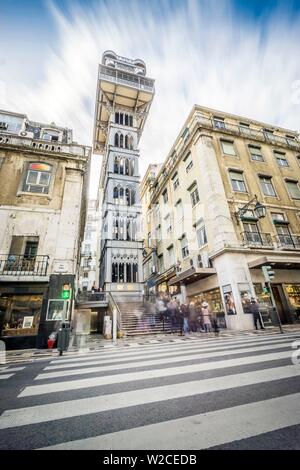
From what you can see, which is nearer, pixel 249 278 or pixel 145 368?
pixel 145 368

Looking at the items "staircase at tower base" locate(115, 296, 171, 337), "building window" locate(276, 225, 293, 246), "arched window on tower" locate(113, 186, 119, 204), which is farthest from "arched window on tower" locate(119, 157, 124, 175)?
"building window" locate(276, 225, 293, 246)

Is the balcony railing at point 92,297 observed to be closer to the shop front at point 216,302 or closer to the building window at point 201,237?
the shop front at point 216,302

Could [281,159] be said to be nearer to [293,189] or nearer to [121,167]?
[293,189]

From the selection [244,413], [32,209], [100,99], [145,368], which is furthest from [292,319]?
[100,99]

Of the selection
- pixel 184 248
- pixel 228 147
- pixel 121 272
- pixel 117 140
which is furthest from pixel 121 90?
pixel 121 272

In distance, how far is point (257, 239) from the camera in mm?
16672

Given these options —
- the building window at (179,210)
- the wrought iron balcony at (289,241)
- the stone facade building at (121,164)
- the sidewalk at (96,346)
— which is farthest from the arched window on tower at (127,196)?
the sidewalk at (96,346)

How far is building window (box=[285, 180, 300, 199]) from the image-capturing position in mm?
20234

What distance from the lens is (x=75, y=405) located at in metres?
2.93

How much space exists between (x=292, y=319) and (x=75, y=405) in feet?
55.3

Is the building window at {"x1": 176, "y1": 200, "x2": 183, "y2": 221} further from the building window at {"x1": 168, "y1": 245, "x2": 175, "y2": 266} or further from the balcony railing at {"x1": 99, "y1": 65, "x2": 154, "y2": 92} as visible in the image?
the balcony railing at {"x1": 99, "y1": 65, "x2": 154, "y2": 92}

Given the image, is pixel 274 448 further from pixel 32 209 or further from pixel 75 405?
pixel 32 209

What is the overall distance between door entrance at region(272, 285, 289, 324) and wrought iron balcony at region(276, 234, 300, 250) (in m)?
3.24

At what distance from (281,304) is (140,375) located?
15.6 metres
